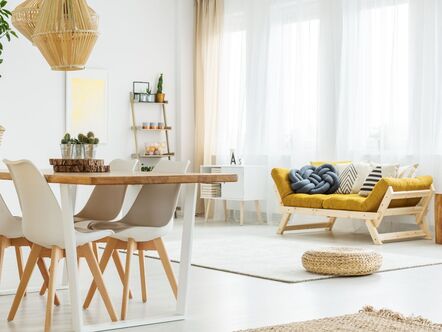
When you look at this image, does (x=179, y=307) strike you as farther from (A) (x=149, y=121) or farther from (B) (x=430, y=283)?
(A) (x=149, y=121)

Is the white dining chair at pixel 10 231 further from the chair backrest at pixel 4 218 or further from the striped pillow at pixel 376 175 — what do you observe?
the striped pillow at pixel 376 175

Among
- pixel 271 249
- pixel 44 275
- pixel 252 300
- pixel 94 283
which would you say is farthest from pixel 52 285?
pixel 271 249

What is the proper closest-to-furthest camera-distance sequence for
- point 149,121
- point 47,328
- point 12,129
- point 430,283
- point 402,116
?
point 47,328 → point 430,283 → point 402,116 → point 12,129 → point 149,121

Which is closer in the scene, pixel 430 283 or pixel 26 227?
pixel 26 227

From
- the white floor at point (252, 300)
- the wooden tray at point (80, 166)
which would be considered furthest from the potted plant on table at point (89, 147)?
the white floor at point (252, 300)

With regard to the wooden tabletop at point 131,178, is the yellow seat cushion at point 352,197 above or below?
below

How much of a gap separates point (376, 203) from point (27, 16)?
3.79 m

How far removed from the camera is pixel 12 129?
30.5ft

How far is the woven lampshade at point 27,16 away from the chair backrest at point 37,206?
1347mm

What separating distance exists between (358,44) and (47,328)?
18.6 ft

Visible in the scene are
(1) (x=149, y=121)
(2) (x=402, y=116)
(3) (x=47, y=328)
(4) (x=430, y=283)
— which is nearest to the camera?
(3) (x=47, y=328)

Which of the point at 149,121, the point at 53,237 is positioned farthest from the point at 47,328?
the point at 149,121

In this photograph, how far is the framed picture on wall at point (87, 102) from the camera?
973 centimetres

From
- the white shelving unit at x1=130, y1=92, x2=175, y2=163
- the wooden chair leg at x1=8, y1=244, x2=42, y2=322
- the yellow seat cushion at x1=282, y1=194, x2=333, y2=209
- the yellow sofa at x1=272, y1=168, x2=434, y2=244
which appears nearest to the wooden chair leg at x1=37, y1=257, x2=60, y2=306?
the wooden chair leg at x1=8, y1=244, x2=42, y2=322
